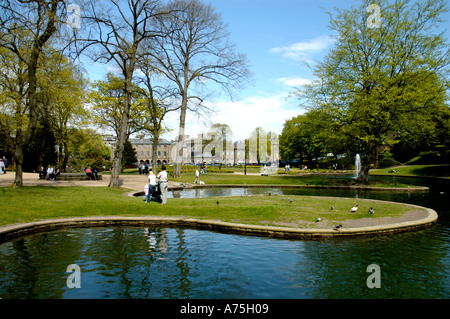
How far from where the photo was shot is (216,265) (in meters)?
8.02

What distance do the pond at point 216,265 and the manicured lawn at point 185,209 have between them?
6.20 ft

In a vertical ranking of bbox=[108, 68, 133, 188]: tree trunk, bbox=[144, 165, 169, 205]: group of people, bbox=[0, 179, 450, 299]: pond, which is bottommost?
bbox=[0, 179, 450, 299]: pond

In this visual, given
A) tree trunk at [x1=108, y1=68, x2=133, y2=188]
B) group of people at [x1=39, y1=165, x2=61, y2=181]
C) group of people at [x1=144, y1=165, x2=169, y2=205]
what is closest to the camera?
group of people at [x1=144, y1=165, x2=169, y2=205]

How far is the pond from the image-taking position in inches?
254

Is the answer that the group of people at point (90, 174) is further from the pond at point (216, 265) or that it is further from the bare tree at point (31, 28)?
the pond at point (216, 265)

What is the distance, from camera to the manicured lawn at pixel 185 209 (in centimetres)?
1243

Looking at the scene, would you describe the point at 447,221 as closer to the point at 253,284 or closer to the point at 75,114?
the point at 253,284

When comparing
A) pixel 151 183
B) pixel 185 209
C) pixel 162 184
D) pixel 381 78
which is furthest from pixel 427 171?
pixel 151 183

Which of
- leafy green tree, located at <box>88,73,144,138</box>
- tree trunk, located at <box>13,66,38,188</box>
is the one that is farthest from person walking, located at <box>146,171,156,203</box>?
leafy green tree, located at <box>88,73,144,138</box>

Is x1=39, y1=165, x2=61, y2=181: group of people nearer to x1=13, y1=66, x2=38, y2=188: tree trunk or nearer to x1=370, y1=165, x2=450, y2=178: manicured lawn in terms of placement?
x1=13, y1=66, x2=38, y2=188: tree trunk

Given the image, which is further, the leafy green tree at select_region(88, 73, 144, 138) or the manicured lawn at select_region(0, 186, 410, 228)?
the leafy green tree at select_region(88, 73, 144, 138)

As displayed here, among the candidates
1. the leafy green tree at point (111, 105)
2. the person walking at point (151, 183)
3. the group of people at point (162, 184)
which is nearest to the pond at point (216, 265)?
the group of people at point (162, 184)

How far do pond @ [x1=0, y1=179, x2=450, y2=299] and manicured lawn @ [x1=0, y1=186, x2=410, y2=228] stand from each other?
6.20 feet
